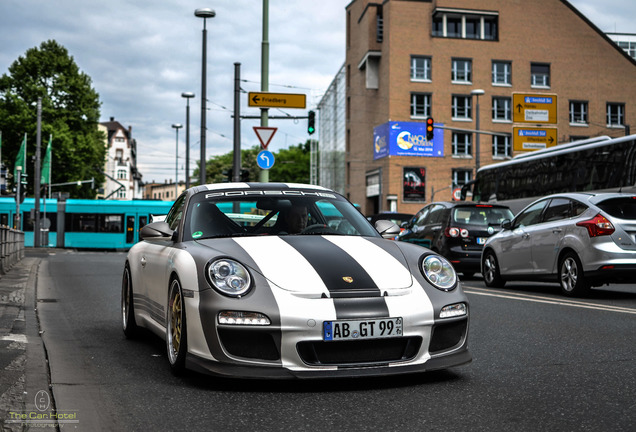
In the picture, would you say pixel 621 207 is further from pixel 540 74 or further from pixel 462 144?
pixel 540 74

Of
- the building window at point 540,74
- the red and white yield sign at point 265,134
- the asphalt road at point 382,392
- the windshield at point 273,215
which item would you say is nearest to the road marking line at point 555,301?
the asphalt road at point 382,392

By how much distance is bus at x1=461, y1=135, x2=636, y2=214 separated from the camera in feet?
63.8

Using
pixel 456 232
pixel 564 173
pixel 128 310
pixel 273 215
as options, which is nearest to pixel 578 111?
pixel 564 173

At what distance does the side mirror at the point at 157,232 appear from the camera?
5973 mm

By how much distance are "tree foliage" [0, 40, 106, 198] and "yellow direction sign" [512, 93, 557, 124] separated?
1204 inches

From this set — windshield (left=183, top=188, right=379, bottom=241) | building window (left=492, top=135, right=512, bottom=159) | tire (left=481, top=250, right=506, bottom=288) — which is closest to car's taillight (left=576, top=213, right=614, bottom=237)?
tire (left=481, top=250, right=506, bottom=288)

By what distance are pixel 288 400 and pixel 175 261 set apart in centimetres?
141

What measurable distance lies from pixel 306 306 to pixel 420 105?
5800 cm

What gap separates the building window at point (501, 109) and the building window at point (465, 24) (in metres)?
5.00

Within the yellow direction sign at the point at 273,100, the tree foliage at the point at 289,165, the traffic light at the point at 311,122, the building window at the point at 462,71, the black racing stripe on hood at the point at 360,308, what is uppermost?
the building window at the point at 462,71

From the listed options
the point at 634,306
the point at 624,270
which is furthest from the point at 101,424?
the point at 624,270

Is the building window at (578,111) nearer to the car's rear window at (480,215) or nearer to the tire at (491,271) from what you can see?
the car's rear window at (480,215)

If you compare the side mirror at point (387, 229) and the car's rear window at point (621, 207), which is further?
the car's rear window at point (621, 207)

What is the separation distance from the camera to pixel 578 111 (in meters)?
63.8
